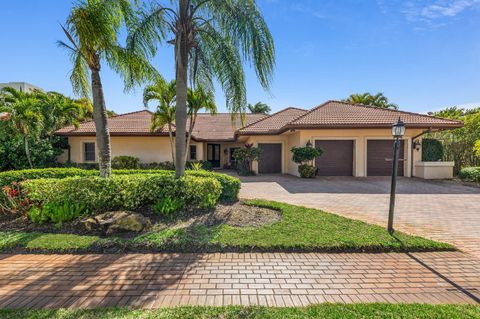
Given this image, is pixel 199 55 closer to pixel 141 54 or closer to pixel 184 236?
pixel 141 54

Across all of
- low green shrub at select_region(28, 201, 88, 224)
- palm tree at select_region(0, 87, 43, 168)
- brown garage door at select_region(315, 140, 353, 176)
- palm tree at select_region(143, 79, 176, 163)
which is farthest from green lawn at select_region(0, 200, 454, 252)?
palm tree at select_region(143, 79, 176, 163)

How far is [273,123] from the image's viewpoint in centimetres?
1733

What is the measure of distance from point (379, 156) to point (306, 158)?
4997 millimetres

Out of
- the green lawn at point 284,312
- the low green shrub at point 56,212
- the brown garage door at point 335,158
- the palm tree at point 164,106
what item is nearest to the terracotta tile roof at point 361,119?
the brown garage door at point 335,158

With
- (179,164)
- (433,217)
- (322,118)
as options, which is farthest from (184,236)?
(322,118)

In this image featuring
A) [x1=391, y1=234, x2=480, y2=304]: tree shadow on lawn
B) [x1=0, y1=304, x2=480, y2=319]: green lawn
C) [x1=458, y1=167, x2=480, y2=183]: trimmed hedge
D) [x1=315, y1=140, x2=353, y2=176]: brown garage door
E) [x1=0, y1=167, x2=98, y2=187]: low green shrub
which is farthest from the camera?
[x1=315, y1=140, x2=353, y2=176]: brown garage door

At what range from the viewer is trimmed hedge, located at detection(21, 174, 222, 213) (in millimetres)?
5426

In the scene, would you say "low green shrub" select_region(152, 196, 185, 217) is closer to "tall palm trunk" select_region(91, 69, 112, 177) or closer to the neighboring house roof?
"tall palm trunk" select_region(91, 69, 112, 177)

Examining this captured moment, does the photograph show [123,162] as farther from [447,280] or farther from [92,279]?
[447,280]

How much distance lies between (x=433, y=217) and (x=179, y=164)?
23.5 feet

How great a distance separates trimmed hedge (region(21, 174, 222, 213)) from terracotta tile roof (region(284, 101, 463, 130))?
30.1ft

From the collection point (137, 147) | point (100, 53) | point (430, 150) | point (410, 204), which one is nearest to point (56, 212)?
point (100, 53)

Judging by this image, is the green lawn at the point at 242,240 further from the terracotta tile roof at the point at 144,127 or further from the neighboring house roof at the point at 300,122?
the terracotta tile roof at the point at 144,127

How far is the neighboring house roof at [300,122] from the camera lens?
1306cm
